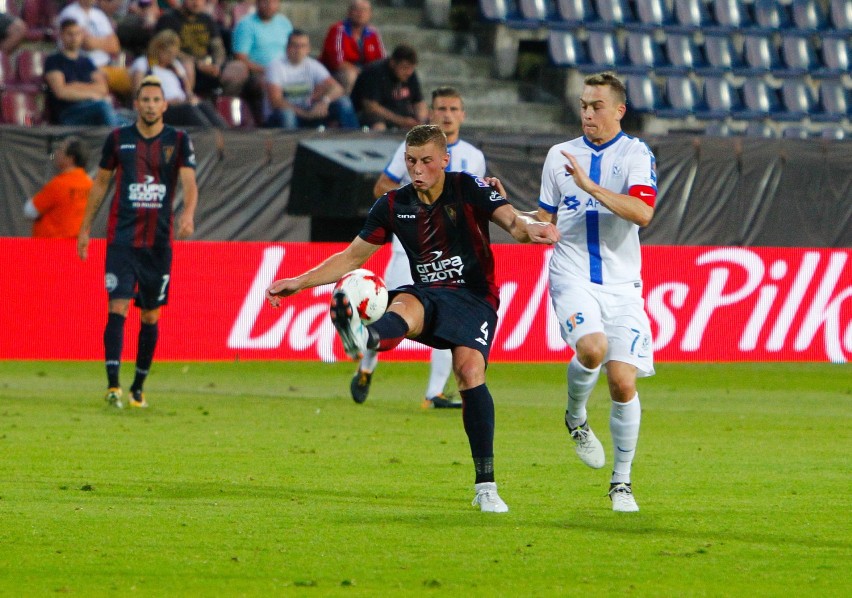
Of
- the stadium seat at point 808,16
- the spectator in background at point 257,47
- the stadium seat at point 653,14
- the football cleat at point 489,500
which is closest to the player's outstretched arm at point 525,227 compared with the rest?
the football cleat at point 489,500

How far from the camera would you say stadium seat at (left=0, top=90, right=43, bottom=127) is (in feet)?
59.6

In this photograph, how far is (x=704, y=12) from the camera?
24.3 m

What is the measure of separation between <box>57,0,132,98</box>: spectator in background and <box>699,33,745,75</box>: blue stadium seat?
31.0 feet

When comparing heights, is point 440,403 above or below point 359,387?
below

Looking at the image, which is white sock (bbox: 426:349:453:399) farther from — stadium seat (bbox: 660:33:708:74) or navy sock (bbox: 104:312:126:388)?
stadium seat (bbox: 660:33:708:74)

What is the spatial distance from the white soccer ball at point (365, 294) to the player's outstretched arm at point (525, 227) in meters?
0.61

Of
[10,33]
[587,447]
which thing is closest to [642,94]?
[10,33]

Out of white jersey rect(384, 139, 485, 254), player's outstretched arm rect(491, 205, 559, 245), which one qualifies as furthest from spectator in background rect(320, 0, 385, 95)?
player's outstretched arm rect(491, 205, 559, 245)

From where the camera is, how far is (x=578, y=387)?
7598mm

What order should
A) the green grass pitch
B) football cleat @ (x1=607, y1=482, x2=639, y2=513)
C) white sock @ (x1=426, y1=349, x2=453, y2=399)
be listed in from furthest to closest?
white sock @ (x1=426, y1=349, x2=453, y2=399), football cleat @ (x1=607, y1=482, x2=639, y2=513), the green grass pitch

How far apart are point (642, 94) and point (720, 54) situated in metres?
2.33

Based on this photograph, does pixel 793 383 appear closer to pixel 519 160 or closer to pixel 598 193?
pixel 519 160

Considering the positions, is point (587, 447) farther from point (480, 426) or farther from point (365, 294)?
Answer: point (365, 294)

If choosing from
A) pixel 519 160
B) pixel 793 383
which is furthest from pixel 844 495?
pixel 519 160
